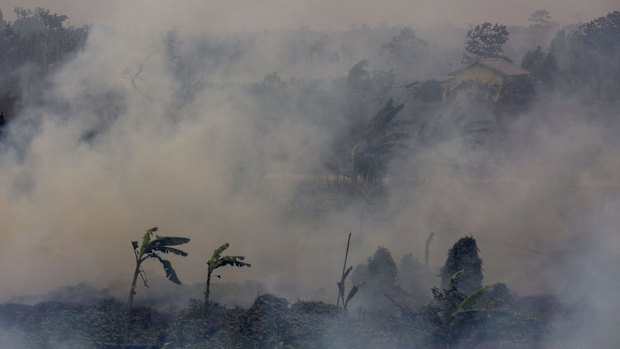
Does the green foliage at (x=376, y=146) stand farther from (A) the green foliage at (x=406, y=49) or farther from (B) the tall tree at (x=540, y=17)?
(B) the tall tree at (x=540, y=17)

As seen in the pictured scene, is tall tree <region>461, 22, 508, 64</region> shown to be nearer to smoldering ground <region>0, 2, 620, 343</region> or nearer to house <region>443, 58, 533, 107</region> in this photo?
house <region>443, 58, 533, 107</region>

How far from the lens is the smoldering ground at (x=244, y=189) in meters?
20.4

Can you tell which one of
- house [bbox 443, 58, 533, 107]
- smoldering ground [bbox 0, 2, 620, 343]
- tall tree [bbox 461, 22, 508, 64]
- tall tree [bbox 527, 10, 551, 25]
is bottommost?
smoldering ground [bbox 0, 2, 620, 343]

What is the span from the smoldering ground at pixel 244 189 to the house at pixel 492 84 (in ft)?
13.3

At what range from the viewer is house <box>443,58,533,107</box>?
118ft

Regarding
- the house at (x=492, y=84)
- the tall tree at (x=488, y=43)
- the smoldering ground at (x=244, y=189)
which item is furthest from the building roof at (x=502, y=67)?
the tall tree at (x=488, y=43)

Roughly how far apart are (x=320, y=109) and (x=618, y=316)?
56.8 feet

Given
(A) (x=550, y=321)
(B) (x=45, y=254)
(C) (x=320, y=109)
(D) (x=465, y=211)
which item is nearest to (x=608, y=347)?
(A) (x=550, y=321)

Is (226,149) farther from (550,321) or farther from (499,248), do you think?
(550,321)

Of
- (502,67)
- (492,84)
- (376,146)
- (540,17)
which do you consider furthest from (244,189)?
(540,17)

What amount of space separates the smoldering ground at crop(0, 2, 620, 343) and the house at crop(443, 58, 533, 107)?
4051mm

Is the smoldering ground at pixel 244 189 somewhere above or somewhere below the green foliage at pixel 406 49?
below

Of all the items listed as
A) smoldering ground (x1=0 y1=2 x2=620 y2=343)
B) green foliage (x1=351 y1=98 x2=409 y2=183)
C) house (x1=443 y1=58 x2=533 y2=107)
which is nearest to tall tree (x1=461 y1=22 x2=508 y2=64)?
house (x1=443 y1=58 x2=533 y2=107)

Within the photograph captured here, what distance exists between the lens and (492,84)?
38.8 meters
